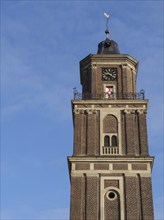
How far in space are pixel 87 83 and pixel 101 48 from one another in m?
4.31

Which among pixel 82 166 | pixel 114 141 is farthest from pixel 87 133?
pixel 82 166

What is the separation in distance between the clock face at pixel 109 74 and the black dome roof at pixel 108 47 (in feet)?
8.48

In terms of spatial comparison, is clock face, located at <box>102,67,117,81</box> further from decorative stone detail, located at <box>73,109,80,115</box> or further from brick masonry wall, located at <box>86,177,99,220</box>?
brick masonry wall, located at <box>86,177,99,220</box>

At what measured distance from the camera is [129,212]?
33344 mm

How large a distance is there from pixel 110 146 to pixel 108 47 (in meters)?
11.0

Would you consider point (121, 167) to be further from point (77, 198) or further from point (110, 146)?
point (77, 198)

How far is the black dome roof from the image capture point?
142ft

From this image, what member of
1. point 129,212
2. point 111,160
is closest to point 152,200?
point 129,212

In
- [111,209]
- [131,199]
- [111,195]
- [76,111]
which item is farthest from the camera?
[76,111]

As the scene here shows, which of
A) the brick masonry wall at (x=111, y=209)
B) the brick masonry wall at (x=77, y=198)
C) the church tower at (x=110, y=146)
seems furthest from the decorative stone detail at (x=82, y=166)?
the brick masonry wall at (x=111, y=209)

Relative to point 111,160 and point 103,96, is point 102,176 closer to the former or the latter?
point 111,160

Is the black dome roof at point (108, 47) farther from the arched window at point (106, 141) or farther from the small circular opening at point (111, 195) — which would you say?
the small circular opening at point (111, 195)

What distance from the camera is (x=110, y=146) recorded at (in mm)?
36531

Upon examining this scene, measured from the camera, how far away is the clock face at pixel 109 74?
1601 inches
